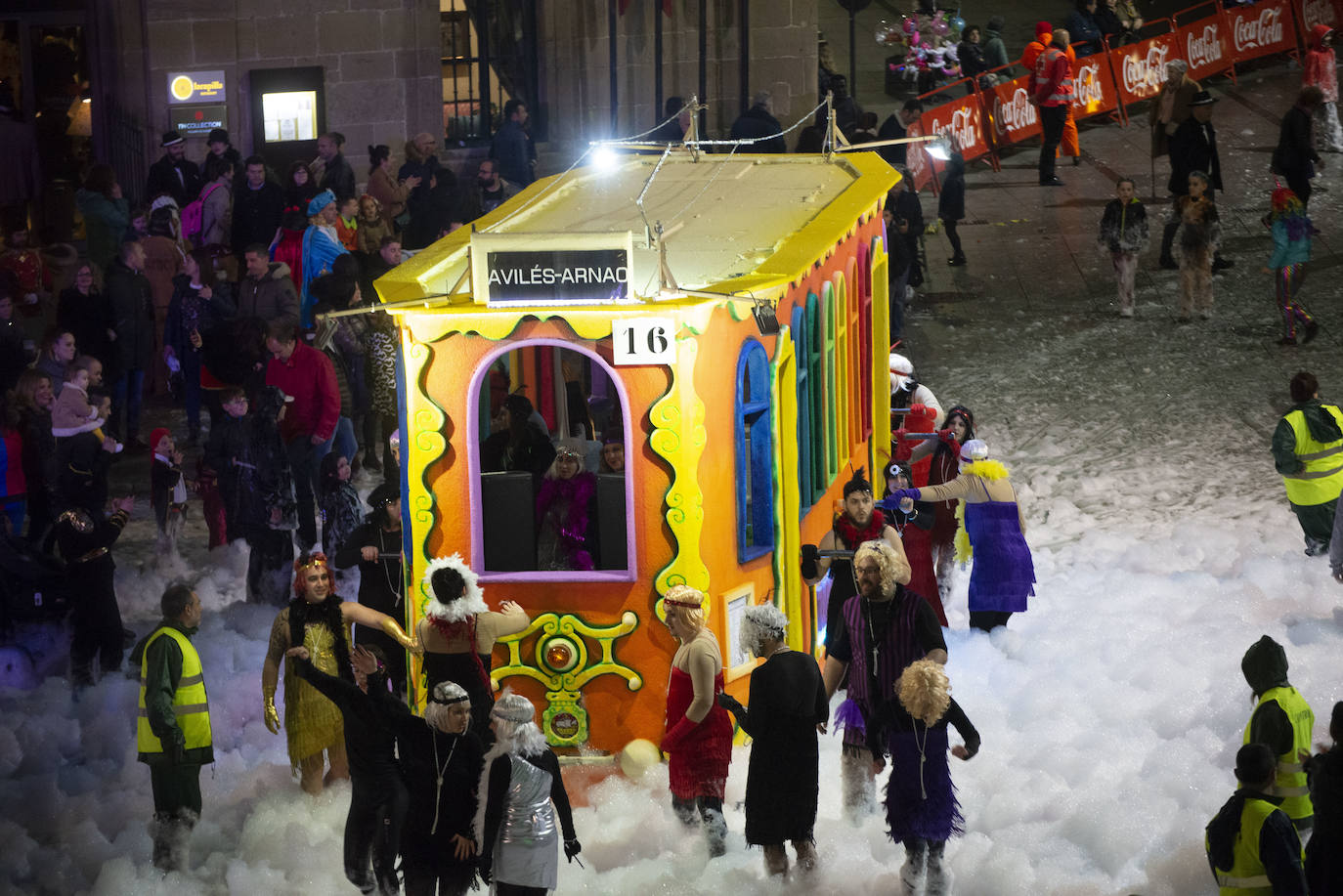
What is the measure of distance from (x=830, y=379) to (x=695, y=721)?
3.60 m

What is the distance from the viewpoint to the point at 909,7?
30.8 m

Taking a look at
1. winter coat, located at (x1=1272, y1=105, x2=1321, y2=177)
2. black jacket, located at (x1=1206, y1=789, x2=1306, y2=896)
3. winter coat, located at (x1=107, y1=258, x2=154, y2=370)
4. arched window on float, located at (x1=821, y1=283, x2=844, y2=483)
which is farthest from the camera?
winter coat, located at (x1=1272, y1=105, x2=1321, y2=177)

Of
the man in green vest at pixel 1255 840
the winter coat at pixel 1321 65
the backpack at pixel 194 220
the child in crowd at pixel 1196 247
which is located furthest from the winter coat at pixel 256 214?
the winter coat at pixel 1321 65


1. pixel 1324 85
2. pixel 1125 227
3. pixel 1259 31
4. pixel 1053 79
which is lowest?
pixel 1125 227

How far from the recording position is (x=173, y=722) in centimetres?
890

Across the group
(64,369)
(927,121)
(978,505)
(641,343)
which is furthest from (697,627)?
(927,121)

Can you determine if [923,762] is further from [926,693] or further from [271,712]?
[271,712]

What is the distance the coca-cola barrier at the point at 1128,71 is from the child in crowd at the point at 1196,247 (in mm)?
4424

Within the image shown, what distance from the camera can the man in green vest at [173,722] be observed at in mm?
8867

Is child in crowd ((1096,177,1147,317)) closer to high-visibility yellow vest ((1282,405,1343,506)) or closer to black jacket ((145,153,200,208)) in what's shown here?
high-visibility yellow vest ((1282,405,1343,506))

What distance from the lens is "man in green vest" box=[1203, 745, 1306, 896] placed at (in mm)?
7348

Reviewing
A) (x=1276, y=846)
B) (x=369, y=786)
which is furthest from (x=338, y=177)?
(x=1276, y=846)

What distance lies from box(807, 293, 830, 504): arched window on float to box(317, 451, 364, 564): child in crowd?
9.05 feet

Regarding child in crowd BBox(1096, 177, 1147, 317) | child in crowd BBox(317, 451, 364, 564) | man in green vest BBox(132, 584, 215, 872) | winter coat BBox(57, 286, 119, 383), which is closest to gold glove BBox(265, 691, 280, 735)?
man in green vest BBox(132, 584, 215, 872)
